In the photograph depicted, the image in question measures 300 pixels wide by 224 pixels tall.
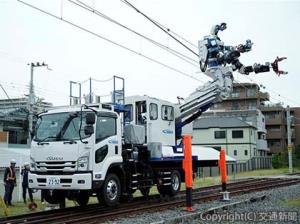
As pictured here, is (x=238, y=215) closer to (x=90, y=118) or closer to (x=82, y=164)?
(x=82, y=164)

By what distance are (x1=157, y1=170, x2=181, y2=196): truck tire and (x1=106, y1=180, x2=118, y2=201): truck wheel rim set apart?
3.55 m

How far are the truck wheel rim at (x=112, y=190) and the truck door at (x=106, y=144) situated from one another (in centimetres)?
53

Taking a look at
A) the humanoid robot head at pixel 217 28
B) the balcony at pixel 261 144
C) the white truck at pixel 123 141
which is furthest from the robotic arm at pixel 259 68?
the balcony at pixel 261 144

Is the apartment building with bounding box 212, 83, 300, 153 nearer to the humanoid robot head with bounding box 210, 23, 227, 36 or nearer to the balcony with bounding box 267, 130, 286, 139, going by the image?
the balcony with bounding box 267, 130, 286, 139

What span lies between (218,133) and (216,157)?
49.6 m

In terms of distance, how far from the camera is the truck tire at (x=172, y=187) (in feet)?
54.8

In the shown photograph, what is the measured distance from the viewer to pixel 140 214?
12.1 m

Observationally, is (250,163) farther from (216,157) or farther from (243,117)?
(216,157)

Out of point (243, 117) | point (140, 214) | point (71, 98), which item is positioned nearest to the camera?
point (140, 214)

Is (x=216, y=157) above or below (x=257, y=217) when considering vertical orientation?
above

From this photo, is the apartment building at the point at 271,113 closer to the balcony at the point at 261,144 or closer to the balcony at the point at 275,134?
the balcony at the point at 275,134

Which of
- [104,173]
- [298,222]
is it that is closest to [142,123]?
[104,173]

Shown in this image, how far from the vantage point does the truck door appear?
40.7ft

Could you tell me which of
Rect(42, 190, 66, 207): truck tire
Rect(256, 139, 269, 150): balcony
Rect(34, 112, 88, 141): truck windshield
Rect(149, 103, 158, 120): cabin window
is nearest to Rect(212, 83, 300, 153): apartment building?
Rect(256, 139, 269, 150): balcony
